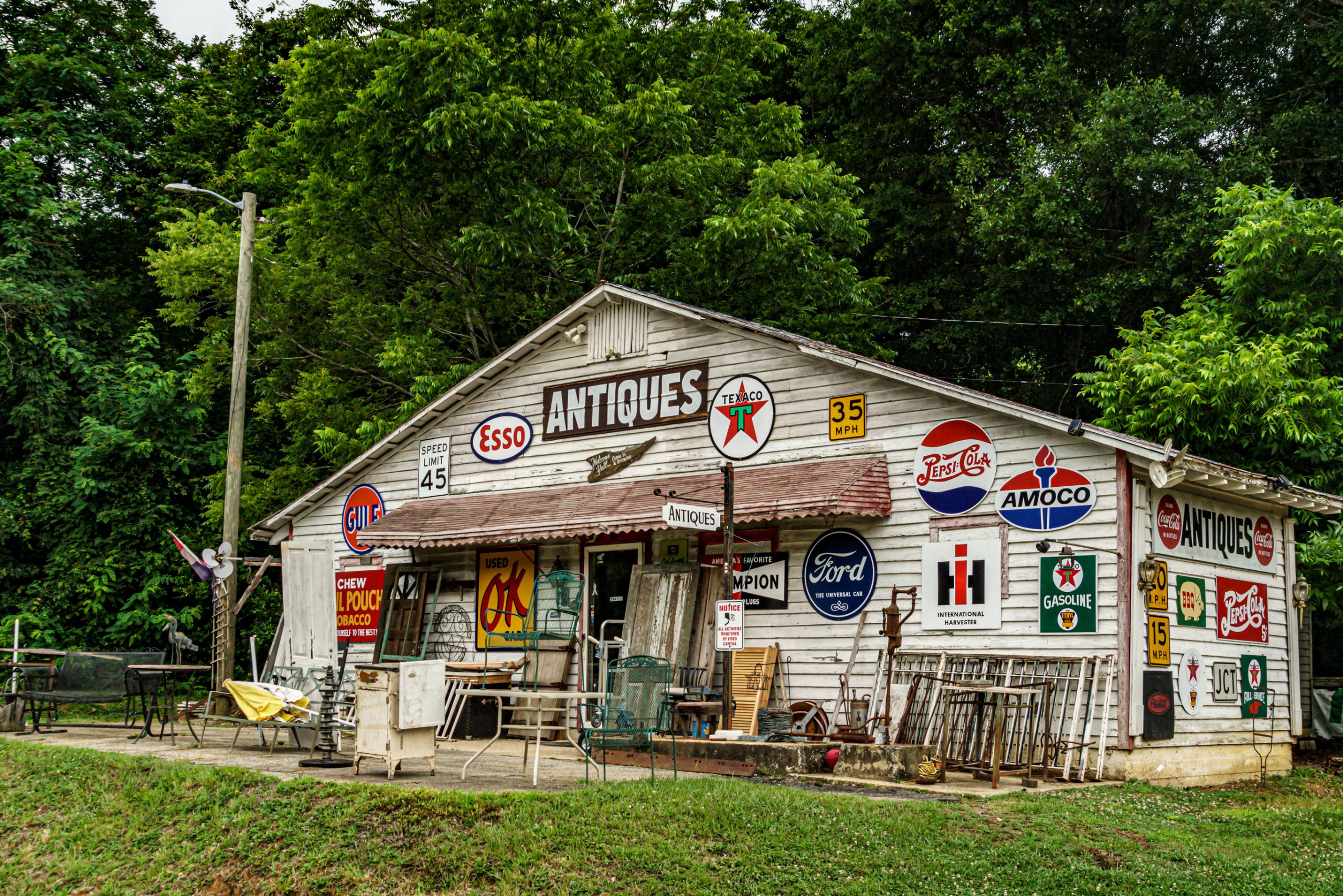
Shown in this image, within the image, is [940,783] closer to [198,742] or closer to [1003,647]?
[1003,647]

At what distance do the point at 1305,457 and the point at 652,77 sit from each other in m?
13.5

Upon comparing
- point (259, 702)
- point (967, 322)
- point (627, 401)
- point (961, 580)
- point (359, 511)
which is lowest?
point (259, 702)

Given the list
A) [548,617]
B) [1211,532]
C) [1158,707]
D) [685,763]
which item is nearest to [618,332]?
[548,617]

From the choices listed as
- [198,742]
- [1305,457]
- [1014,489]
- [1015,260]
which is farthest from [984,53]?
[198,742]

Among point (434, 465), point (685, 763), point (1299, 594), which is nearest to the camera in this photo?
point (685, 763)

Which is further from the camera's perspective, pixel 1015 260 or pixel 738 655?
pixel 1015 260

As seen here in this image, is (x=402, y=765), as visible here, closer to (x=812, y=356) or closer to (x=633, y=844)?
(x=633, y=844)

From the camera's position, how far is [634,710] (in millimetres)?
9344

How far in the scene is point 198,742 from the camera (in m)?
12.1

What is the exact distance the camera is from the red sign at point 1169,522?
37.7ft

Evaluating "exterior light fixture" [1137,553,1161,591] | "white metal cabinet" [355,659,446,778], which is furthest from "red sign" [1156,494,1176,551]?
"white metal cabinet" [355,659,446,778]

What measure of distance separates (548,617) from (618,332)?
3.65m

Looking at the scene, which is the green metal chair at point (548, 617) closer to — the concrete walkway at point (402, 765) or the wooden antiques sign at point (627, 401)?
the concrete walkway at point (402, 765)

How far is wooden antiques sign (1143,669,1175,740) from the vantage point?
35.8ft
